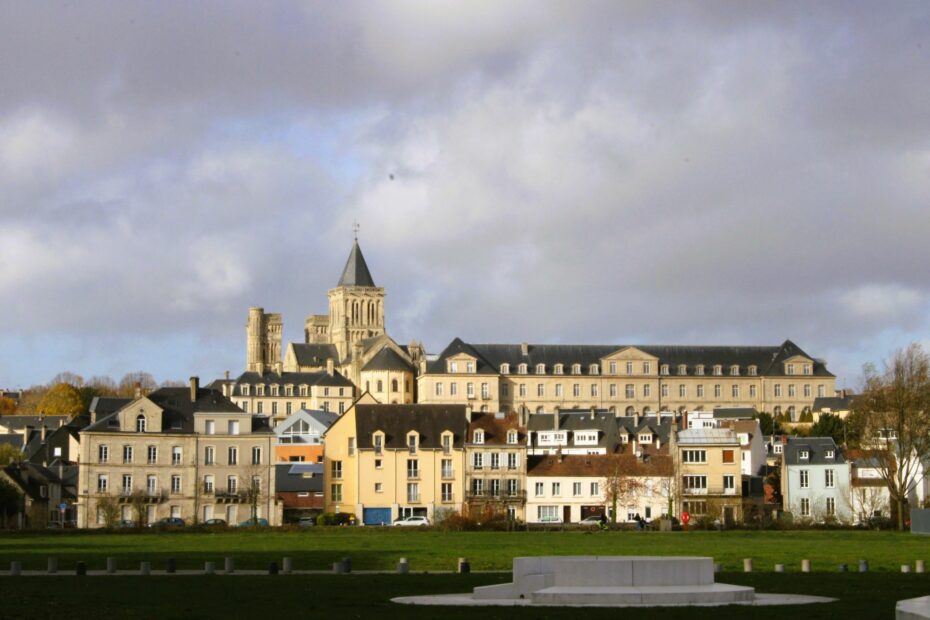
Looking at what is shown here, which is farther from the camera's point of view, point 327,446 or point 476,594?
point 327,446

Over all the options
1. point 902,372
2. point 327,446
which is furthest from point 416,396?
point 902,372

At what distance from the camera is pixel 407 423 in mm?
98875

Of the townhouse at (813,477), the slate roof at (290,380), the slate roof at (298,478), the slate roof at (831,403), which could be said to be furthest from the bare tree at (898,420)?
the slate roof at (290,380)

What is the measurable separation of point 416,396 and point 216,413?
94213 mm

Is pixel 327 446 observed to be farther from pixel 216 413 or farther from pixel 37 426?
pixel 37 426

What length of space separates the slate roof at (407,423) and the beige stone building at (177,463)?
297 inches

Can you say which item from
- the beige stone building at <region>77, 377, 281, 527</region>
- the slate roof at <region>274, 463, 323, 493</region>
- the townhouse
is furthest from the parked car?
the townhouse

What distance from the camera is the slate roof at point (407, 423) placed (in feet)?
321

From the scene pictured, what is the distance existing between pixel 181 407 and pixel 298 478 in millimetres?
10636

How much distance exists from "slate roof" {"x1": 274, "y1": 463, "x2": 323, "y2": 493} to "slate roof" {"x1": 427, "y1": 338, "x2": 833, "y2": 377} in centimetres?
7561

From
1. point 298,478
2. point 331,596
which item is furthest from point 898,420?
point 331,596

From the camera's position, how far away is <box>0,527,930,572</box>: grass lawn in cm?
4647

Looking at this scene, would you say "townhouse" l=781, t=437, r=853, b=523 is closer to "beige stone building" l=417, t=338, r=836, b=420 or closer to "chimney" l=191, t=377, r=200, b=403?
"chimney" l=191, t=377, r=200, b=403

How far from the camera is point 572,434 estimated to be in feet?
387
